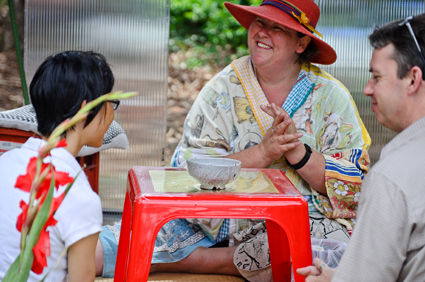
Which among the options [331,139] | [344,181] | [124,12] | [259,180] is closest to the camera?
[259,180]

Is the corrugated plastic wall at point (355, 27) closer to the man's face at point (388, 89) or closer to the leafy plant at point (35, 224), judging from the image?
the man's face at point (388, 89)

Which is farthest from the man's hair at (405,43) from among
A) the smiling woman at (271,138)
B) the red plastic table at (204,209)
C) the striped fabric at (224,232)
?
the striped fabric at (224,232)

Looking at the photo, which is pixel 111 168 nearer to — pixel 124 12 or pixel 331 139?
pixel 124 12

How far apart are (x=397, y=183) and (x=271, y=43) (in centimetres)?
142

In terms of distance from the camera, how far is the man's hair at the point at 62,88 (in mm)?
1375

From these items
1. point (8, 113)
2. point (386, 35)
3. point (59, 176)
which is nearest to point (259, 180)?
point (386, 35)

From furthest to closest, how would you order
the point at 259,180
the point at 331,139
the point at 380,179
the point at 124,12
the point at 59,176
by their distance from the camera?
the point at 124,12
the point at 331,139
the point at 259,180
the point at 380,179
the point at 59,176

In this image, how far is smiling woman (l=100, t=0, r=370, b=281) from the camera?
2270mm

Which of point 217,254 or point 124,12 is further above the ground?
point 124,12

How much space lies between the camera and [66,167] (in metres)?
1.30

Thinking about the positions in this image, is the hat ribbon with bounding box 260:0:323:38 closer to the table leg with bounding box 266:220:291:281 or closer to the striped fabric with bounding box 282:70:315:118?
the striped fabric with bounding box 282:70:315:118

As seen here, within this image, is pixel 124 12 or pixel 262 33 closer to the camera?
pixel 262 33

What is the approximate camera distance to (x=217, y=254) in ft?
7.75

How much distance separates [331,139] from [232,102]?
52cm
